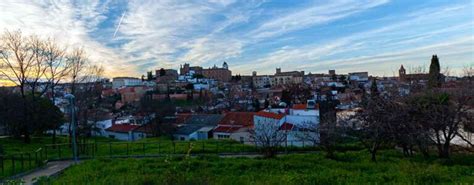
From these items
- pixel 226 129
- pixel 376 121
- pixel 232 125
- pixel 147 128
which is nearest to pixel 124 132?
pixel 147 128

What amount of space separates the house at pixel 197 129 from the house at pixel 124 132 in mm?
6362

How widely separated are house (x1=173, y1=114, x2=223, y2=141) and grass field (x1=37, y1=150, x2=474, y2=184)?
27.2 meters

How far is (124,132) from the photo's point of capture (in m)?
52.8

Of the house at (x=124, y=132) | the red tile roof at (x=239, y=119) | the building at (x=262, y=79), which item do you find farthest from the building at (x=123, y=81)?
the red tile roof at (x=239, y=119)

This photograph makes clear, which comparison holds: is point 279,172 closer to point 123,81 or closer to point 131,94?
point 131,94

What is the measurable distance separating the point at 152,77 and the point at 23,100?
146004 mm

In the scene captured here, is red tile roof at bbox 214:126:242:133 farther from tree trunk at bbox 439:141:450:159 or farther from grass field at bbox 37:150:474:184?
tree trunk at bbox 439:141:450:159

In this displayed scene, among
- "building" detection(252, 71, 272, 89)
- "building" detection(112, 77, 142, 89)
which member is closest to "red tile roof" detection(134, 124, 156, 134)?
"building" detection(112, 77, 142, 89)

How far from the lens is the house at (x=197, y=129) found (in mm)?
45719

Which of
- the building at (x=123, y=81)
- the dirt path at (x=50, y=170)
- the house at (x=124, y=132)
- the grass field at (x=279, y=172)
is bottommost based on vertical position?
the house at (x=124, y=132)

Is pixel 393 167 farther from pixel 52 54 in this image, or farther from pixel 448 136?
pixel 52 54

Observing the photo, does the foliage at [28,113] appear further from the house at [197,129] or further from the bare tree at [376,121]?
the bare tree at [376,121]

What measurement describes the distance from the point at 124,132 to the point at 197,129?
38.5 feet

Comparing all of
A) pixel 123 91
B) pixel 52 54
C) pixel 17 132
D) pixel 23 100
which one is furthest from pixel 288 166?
pixel 123 91
